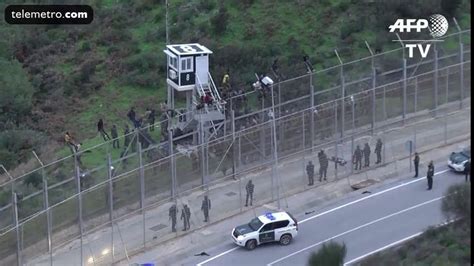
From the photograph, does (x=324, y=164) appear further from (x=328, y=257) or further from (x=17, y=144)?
(x=17, y=144)

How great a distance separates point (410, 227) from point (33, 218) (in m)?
9.80

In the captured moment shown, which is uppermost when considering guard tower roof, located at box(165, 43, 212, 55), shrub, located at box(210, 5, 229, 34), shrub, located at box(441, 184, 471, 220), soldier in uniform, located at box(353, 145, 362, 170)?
guard tower roof, located at box(165, 43, 212, 55)

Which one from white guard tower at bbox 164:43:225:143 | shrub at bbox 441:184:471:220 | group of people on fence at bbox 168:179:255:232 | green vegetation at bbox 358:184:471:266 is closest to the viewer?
green vegetation at bbox 358:184:471:266

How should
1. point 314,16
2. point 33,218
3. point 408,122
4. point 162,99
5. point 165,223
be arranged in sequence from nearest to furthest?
point 33,218, point 165,223, point 408,122, point 162,99, point 314,16

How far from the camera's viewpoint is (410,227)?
30891 millimetres

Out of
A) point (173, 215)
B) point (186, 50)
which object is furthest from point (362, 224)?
point (186, 50)

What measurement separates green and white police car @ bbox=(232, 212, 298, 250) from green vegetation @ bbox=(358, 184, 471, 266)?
2.47 meters

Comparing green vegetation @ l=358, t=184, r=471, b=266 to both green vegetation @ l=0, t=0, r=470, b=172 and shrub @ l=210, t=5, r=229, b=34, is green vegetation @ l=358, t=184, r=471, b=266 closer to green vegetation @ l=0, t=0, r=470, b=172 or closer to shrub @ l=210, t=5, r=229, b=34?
green vegetation @ l=0, t=0, r=470, b=172

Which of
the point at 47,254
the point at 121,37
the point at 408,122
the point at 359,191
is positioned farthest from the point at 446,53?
the point at 121,37

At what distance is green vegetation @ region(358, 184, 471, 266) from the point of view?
26.5m

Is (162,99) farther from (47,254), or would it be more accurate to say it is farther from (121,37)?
(47,254)

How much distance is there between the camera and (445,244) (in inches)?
1088

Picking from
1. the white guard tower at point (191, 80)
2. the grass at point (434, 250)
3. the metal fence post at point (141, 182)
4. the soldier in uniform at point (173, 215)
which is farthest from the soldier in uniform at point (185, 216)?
the grass at point (434, 250)

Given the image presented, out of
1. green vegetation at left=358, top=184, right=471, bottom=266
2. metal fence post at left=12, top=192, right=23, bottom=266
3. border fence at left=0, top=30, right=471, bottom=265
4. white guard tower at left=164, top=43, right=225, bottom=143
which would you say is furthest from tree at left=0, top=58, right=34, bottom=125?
green vegetation at left=358, top=184, right=471, bottom=266
